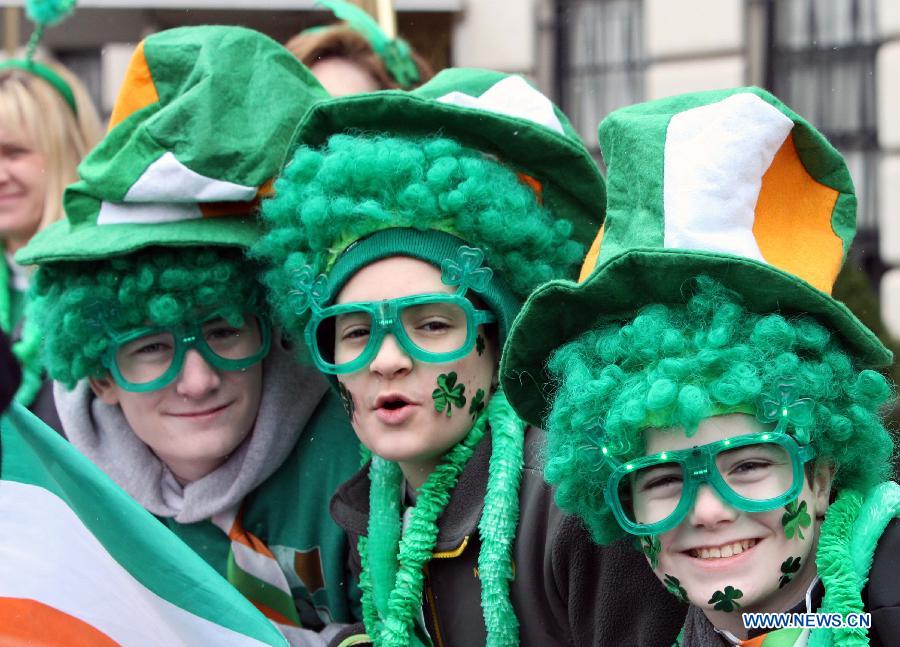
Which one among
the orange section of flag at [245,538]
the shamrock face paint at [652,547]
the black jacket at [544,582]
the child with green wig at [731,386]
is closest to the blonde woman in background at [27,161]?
the orange section of flag at [245,538]

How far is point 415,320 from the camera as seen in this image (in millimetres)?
3258

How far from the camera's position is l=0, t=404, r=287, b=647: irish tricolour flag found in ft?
9.31

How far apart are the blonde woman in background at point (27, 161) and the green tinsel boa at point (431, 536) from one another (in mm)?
2053

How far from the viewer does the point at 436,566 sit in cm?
335

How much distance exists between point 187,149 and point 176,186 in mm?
104

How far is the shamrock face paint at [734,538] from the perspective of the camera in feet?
8.19

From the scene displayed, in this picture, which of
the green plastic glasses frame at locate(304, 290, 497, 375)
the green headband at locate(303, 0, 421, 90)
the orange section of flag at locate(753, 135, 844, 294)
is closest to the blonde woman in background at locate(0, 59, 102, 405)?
the green headband at locate(303, 0, 421, 90)

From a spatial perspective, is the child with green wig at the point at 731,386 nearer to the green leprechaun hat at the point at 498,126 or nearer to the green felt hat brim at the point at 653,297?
the green felt hat brim at the point at 653,297

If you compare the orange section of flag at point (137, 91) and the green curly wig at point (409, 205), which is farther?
the orange section of flag at point (137, 91)

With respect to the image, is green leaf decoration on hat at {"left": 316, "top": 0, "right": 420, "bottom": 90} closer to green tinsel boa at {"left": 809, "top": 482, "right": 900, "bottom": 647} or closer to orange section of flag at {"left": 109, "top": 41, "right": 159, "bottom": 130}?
orange section of flag at {"left": 109, "top": 41, "right": 159, "bottom": 130}

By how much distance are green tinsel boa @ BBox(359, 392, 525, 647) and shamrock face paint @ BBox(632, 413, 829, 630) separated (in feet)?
2.27

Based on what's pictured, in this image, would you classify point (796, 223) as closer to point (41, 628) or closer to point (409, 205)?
point (409, 205)

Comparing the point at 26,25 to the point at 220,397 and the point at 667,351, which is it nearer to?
the point at 220,397

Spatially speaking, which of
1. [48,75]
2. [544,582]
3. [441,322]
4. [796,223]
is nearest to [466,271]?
[441,322]
